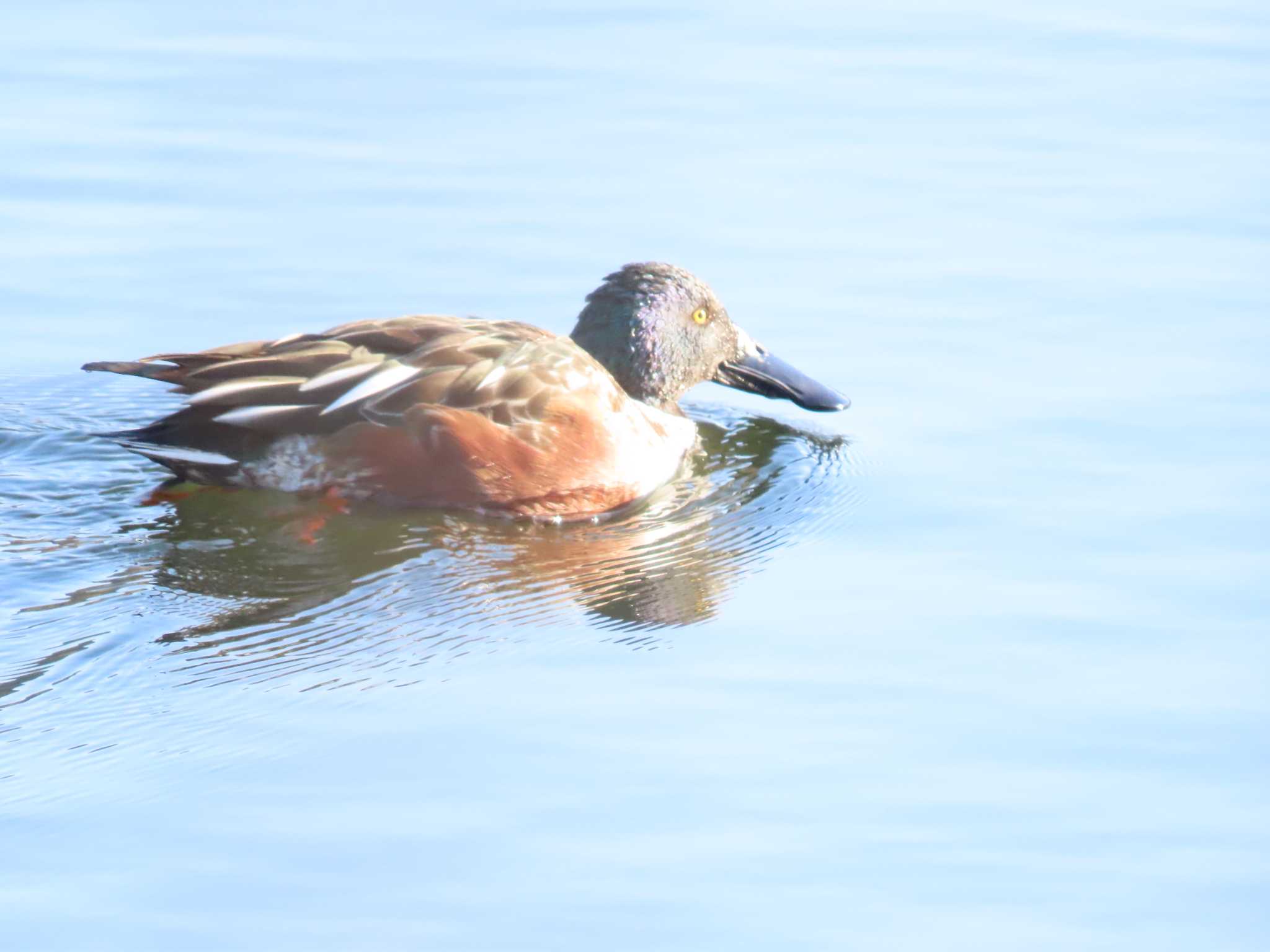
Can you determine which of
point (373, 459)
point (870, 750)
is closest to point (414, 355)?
point (373, 459)

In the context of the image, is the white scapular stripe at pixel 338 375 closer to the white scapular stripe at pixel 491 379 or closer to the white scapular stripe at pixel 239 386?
the white scapular stripe at pixel 239 386

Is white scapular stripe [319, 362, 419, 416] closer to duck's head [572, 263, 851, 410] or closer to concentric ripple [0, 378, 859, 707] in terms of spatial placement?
concentric ripple [0, 378, 859, 707]

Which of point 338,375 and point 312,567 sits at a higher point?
point 338,375

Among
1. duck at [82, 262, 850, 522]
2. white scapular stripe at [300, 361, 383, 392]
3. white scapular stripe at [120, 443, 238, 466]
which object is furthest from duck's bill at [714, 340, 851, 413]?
A: white scapular stripe at [120, 443, 238, 466]

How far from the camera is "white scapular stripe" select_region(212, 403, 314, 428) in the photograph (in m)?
8.38

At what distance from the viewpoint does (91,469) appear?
8.97 meters

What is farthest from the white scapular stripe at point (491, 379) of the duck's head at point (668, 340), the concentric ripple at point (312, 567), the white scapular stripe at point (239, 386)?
the duck's head at point (668, 340)

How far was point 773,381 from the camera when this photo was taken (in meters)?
10.0

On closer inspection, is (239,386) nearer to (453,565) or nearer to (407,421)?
(407,421)

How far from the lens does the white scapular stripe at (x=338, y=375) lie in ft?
27.6

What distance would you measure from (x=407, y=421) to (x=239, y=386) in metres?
0.72

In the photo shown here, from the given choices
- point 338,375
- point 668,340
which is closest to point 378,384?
point 338,375

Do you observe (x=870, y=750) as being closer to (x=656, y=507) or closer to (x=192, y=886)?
(x=192, y=886)

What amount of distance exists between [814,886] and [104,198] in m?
7.32
